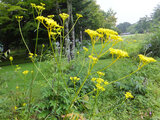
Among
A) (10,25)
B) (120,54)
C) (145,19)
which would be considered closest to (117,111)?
(120,54)

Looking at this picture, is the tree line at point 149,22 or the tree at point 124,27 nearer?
the tree line at point 149,22

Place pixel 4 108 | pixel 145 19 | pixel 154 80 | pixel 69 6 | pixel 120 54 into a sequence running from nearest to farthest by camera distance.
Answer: pixel 120 54
pixel 4 108
pixel 154 80
pixel 69 6
pixel 145 19

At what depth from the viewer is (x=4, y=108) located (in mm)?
2107

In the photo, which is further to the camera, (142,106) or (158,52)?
(158,52)

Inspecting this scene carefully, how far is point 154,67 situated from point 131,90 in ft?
7.58

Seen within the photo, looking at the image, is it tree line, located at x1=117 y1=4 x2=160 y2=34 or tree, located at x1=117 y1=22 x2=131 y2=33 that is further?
tree, located at x1=117 y1=22 x2=131 y2=33

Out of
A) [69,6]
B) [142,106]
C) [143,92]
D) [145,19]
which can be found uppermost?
[145,19]

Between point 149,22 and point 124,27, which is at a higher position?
point 124,27

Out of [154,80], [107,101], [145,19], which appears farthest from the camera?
[145,19]

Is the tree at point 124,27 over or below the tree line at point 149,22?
over

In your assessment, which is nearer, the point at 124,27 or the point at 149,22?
the point at 149,22

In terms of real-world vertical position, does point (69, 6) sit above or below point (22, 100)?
above

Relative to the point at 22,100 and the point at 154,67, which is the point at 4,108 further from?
the point at 154,67

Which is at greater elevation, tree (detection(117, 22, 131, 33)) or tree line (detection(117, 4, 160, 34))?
tree (detection(117, 22, 131, 33))
